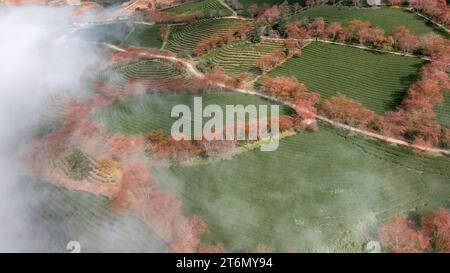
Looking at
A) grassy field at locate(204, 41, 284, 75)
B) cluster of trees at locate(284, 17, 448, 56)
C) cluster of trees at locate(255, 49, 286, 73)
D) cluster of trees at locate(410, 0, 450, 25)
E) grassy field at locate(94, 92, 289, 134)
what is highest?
cluster of trees at locate(410, 0, 450, 25)

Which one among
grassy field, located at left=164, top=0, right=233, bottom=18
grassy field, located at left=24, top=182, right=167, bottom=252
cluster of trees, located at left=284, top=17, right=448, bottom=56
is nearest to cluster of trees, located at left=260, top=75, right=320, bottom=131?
cluster of trees, located at left=284, top=17, right=448, bottom=56

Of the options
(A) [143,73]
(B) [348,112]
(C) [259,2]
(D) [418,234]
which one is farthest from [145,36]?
(D) [418,234]

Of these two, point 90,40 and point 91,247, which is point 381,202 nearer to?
point 91,247

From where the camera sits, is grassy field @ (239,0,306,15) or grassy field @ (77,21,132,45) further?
grassy field @ (77,21,132,45)

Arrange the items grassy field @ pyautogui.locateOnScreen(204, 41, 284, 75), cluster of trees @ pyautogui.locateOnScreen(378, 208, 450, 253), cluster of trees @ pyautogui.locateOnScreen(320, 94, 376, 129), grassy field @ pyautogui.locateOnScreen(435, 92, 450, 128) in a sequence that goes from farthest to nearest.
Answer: grassy field @ pyautogui.locateOnScreen(204, 41, 284, 75)
cluster of trees @ pyautogui.locateOnScreen(320, 94, 376, 129)
grassy field @ pyautogui.locateOnScreen(435, 92, 450, 128)
cluster of trees @ pyautogui.locateOnScreen(378, 208, 450, 253)

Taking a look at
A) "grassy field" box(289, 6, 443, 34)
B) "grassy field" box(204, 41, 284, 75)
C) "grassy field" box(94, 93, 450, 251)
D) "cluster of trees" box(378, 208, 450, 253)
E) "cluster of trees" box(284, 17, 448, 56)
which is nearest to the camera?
"cluster of trees" box(378, 208, 450, 253)

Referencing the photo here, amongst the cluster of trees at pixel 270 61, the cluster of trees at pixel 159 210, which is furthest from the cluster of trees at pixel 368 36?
the cluster of trees at pixel 159 210

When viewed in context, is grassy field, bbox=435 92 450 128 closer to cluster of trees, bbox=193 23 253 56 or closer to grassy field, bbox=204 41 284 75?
grassy field, bbox=204 41 284 75
